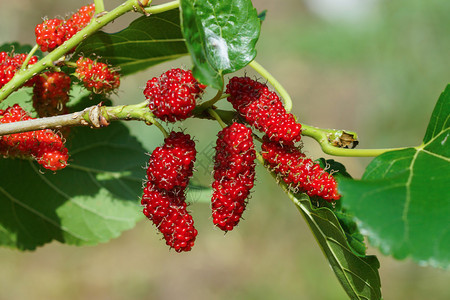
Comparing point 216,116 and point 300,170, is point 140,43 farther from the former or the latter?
point 300,170

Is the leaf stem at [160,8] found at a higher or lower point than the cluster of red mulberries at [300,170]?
higher

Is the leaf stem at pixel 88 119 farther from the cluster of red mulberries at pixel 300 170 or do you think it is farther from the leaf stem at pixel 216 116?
the cluster of red mulberries at pixel 300 170

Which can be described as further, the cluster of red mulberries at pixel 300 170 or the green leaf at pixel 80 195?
the green leaf at pixel 80 195

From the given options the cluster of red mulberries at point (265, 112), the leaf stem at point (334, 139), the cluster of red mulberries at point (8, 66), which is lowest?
the leaf stem at point (334, 139)

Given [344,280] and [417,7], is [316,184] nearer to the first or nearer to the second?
[344,280]

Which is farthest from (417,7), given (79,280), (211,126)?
(79,280)

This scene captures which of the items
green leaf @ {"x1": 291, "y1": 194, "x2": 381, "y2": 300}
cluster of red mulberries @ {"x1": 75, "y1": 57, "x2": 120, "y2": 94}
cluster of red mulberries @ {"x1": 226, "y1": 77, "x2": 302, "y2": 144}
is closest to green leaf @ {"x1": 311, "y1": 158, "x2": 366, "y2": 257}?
green leaf @ {"x1": 291, "y1": 194, "x2": 381, "y2": 300}

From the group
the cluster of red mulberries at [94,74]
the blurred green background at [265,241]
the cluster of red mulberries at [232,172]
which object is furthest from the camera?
the blurred green background at [265,241]

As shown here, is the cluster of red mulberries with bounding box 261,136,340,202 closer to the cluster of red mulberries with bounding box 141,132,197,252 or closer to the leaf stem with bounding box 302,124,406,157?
the leaf stem with bounding box 302,124,406,157

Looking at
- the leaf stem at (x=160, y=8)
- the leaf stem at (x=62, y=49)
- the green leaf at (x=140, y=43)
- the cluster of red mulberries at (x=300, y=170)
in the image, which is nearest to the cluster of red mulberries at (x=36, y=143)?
the leaf stem at (x=62, y=49)

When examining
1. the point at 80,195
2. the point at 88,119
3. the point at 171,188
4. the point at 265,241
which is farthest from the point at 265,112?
the point at 265,241
